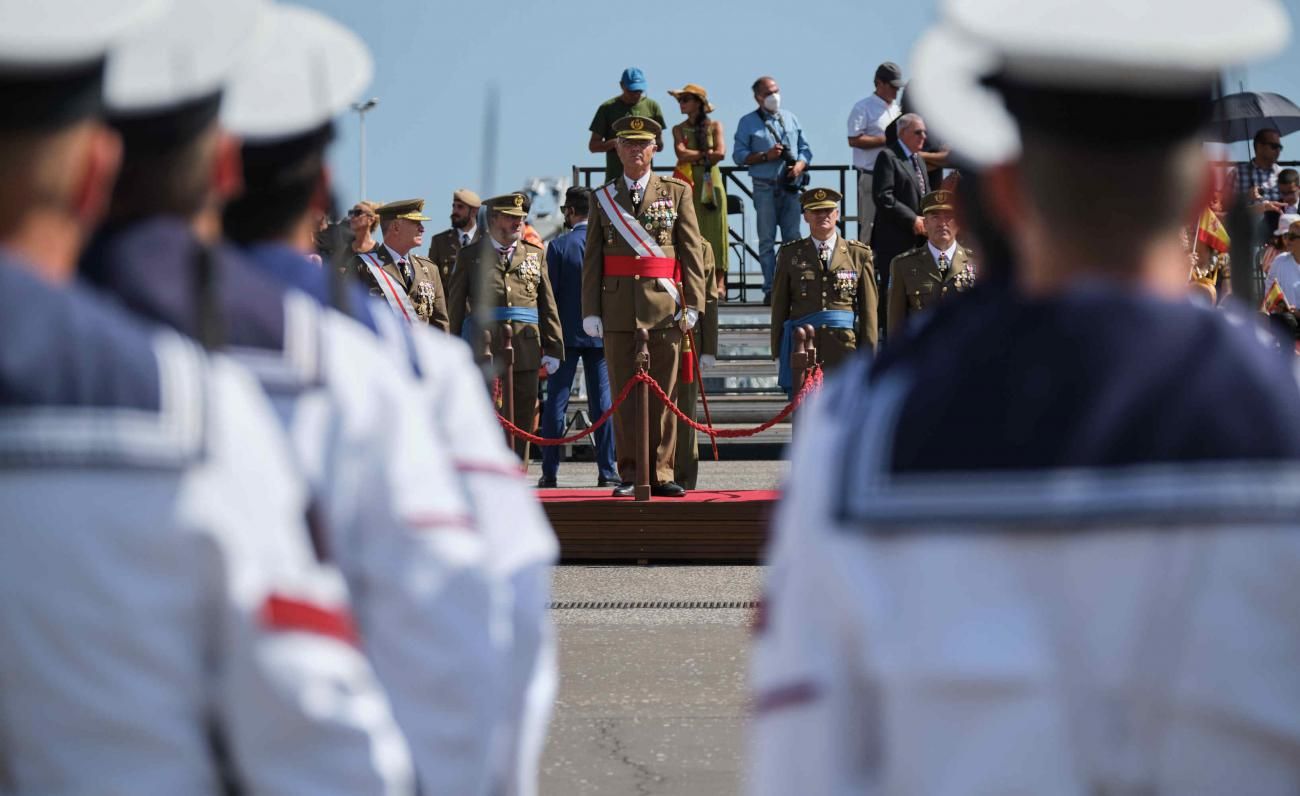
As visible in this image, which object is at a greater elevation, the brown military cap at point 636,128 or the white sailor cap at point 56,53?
the brown military cap at point 636,128

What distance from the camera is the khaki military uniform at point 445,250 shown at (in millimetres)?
15656

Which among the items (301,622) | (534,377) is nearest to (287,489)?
(301,622)

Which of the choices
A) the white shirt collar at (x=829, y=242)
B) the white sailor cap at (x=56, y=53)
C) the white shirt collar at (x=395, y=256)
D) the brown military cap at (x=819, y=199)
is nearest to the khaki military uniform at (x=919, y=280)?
the white shirt collar at (x=829, y=242)

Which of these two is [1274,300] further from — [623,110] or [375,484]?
[375,484]

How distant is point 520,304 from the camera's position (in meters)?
13.9

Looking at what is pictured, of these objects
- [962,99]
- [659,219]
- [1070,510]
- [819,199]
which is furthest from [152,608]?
[819,199]

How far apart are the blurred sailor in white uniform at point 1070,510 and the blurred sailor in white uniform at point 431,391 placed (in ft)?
1.80

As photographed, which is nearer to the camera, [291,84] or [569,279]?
[291,84]

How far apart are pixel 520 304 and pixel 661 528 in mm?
3711

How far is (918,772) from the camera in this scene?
5.92 feet

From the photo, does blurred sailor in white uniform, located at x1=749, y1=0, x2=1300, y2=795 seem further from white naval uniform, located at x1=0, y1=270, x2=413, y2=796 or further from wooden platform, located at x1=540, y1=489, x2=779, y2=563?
wooden platform, located at x1=540, y1=489, x2=779, y2=563

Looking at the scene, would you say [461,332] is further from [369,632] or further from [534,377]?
[369,632]

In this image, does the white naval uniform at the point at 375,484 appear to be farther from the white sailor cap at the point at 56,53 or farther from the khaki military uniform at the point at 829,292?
the khaki military uniform at the point at 829,292

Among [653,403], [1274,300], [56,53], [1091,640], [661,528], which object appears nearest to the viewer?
[1091,640]
